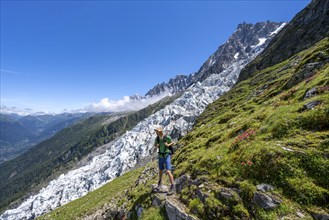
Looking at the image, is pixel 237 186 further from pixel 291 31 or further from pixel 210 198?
pixel 291 31

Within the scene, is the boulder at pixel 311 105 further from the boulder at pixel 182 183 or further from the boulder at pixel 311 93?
the boulder at pixel 182 183

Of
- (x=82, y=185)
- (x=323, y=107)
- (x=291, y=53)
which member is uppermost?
(x=291, y=53)

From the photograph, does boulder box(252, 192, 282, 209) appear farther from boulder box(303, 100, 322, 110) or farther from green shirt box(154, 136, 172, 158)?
boulder box(303, 100, 322, 110)

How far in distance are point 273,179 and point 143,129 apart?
190 metres

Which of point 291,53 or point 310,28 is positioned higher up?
point 310,28

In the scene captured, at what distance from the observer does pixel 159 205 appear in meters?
14.1

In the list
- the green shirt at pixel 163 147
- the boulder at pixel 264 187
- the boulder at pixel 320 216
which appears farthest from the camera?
the green shirt at pixel 163 147

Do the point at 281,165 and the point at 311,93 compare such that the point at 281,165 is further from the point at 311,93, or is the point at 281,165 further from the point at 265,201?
the point at 311,93

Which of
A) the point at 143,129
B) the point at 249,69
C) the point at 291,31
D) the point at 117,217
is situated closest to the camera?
the point at 117,217

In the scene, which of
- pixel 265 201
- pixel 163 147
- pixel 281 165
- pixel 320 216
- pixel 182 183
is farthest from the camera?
pixel 182 183

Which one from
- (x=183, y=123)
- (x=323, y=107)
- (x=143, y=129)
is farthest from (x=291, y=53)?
(x=143, y=129)

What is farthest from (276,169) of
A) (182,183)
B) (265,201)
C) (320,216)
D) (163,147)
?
(163,147)

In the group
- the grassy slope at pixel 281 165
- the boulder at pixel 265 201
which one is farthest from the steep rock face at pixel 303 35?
the boulder at pixel 265 201

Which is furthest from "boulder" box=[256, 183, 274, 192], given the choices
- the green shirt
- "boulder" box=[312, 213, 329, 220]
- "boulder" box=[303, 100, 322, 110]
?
"boulder" box=[303, 100, 322, 110]
